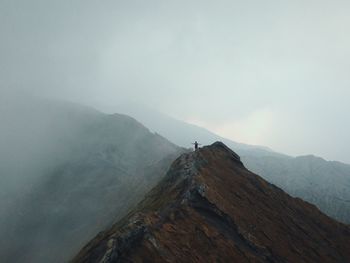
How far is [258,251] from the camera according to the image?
2307 inches

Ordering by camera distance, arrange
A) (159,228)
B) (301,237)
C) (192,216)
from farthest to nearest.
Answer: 1. (301,237)
2. (192,216)
3. (159,228)

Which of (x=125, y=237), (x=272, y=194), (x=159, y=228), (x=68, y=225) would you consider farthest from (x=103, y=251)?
(x=68, y=225)

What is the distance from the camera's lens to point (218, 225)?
59312mm

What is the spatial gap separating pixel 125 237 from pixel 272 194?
41265 mm

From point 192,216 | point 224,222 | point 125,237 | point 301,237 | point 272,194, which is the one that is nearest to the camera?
point 125,237

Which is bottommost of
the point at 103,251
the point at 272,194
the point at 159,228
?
the point at 103,251

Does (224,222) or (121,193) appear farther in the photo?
(121,193)

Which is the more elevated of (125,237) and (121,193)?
(125,237)

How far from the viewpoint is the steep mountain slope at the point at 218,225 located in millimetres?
48719

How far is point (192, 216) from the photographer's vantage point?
56.8 m

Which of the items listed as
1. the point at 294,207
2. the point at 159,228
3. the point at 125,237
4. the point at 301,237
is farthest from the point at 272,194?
the point at 125,237

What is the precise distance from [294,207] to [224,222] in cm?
2603

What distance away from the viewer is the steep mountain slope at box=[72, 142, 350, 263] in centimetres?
4872

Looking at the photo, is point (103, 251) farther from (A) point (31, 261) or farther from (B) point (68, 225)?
(B) point (68, 225)
